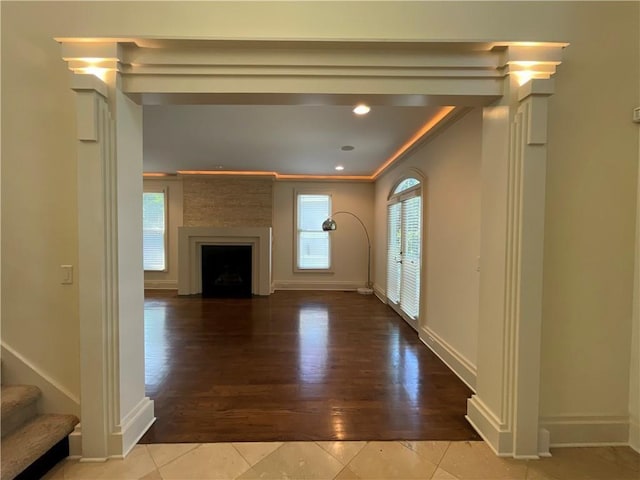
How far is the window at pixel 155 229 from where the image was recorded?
6660 mm

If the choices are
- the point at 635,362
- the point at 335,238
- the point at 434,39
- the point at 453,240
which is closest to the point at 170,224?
the point at 335,238

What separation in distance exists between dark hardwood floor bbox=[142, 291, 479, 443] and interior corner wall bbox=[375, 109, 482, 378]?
0.30m

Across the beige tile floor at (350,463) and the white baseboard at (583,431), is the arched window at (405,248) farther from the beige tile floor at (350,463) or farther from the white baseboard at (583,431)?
the beige tile floor at (350,463)

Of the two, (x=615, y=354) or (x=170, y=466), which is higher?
(x=615, y=354)

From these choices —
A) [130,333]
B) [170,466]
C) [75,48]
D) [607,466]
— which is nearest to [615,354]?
[607,466]

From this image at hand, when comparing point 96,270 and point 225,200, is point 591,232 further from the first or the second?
point 225,200

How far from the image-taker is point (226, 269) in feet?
Answer: 21.4

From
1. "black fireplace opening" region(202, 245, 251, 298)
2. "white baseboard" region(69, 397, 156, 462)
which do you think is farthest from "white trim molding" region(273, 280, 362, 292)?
"white baseboard" region(69, 397, 156, 462)

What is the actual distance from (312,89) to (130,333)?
1.90m

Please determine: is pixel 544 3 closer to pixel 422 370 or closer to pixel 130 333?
pixel 422 370

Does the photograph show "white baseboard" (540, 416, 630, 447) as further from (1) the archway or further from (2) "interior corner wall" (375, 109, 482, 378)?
(2) "interior corner wall" (375, 109, 482, 378)

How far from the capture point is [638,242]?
71.8 inches

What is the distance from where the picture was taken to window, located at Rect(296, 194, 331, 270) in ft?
22.5

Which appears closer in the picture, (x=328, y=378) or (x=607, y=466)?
(x=607, y=466)
